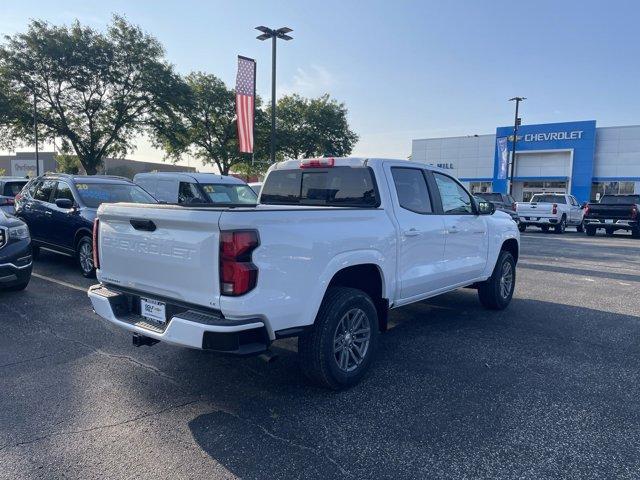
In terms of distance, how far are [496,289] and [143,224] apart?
4.75m

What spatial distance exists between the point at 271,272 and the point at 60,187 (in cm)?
729

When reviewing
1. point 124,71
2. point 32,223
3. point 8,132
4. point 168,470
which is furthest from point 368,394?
point 8,132

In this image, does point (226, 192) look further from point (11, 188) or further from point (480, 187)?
point (480, 187)

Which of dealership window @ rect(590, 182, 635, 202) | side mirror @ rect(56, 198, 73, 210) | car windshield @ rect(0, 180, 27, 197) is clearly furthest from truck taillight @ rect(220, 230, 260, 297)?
dealership window @ rect(590, 182, 635, 202)

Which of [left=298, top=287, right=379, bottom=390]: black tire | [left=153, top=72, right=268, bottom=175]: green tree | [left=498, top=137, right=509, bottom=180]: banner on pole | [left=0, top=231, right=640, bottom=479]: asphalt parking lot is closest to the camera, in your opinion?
[left=0, top=231, right=640, bottom=479]: asphalt parking lot

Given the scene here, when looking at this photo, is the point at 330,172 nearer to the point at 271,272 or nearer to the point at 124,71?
the point at 271,272

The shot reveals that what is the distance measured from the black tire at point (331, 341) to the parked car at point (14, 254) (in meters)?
4.96

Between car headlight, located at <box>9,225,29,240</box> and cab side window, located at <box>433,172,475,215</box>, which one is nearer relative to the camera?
cab side window, located at <box>433,172,475,215</box>

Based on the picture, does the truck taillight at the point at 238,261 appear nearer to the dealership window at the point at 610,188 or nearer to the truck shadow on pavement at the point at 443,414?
the truck shadow on pavement at the point at 443,414

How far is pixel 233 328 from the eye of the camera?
3.07 metres

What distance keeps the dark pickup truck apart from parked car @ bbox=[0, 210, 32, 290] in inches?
802

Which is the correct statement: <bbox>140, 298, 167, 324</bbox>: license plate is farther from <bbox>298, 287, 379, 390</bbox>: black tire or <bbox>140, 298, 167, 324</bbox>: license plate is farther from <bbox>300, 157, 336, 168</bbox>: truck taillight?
<bbox>300, 157, 336, 168</bbox>: truck taillight

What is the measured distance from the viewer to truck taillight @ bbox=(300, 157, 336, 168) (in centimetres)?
488

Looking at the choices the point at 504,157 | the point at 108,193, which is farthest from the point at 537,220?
the point at 108,193
